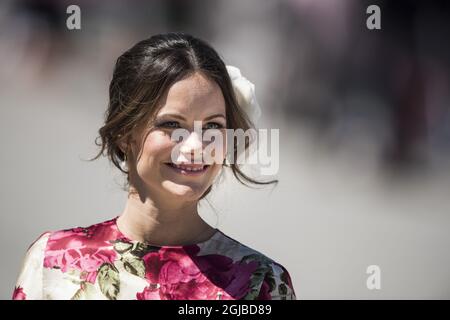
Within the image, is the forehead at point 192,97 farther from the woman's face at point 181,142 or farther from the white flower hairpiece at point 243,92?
the white flower hairpiece at point 243,92

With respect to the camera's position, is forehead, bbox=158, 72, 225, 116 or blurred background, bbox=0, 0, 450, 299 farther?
blurred background, bbox=0, 0, 450, 299

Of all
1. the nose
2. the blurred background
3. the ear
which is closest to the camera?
the nose

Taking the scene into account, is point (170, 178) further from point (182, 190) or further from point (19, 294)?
point (19, 294)

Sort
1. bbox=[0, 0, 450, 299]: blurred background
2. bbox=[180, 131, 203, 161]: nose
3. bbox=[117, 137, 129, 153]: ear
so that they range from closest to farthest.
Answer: bbox=[180, 131, 203, 161]: nose < bbox=[117, 137, 129, 153]: ear < bbox=[0, 0, 450, 299]: blurred background

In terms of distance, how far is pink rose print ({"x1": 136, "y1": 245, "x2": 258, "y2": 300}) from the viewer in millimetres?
1295

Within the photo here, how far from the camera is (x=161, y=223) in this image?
1.33 meters

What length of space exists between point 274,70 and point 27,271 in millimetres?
1776

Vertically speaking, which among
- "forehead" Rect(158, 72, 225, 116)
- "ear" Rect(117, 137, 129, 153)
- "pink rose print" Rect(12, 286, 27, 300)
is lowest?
"pink rose print" Rect(12, 286, 27, 300)

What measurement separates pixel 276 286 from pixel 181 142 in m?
0.33

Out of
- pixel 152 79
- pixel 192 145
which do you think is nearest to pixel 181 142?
pixel 192 145

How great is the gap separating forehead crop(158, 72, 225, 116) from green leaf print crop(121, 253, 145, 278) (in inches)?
11.2

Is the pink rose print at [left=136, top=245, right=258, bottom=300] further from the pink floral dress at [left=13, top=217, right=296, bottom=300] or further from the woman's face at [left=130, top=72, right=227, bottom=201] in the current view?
the woman's face at [left=130, top=72, right=227, bottom=201]

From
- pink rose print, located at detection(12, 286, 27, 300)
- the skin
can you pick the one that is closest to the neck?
the skin

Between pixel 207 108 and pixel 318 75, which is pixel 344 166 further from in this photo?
pixel 207 108
